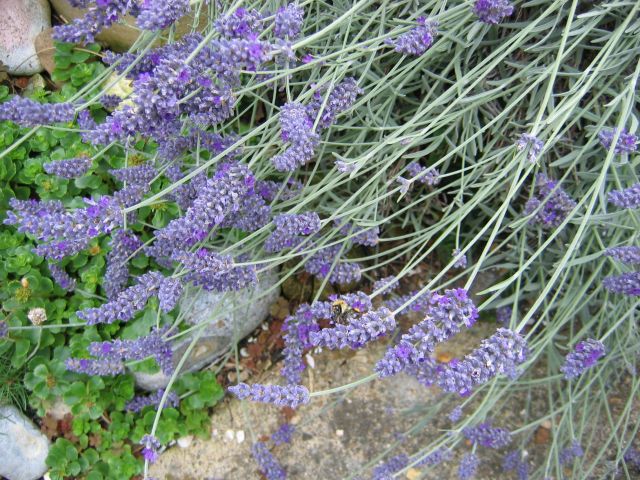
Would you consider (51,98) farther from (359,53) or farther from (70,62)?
(359,53)

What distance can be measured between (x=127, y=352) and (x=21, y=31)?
1313mm

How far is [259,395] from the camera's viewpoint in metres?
1.28

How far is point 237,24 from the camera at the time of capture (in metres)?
1.19

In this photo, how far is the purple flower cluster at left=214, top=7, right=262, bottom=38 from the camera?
46.1 inches

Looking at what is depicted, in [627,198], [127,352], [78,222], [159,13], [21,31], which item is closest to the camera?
[159,13]

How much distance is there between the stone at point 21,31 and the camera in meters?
2.22

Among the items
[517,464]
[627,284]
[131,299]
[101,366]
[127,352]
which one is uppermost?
[131,299]

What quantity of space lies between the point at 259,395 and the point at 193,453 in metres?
1.07

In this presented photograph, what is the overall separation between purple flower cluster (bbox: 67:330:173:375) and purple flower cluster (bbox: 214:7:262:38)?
85cm

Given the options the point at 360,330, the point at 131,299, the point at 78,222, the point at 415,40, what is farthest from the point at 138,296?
the point at 415,40

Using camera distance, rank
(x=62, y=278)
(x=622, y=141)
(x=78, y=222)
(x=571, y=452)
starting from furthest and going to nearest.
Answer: (x=62, y=278)
(x=571, y=452)
(x=622, y=141)
(x=78, y=222)

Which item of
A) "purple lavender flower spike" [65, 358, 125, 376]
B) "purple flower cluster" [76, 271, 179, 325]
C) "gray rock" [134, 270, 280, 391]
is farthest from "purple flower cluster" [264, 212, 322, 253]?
"purple lavender flower spike" [65, 358, 125, 376]

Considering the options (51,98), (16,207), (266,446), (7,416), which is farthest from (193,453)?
(51,98)

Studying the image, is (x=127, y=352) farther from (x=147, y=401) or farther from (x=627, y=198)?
(x=627, y=198)
